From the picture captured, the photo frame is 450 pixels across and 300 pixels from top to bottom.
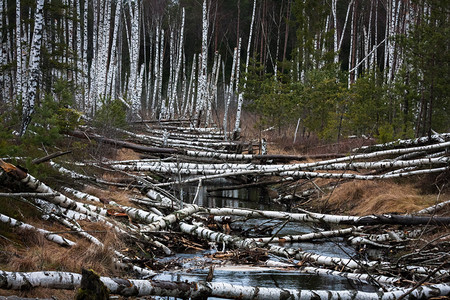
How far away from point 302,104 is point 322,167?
9.76m

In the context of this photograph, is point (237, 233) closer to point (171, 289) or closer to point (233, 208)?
point (233, 208)

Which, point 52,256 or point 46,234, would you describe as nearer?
point 52,256

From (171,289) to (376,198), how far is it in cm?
707

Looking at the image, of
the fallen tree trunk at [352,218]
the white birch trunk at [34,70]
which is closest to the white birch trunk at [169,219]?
the fallen tree trunk at [352,218]

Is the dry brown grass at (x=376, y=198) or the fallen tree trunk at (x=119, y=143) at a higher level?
the fallen tree trunk at (x=119, y=143)

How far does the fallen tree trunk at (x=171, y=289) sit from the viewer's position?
387cm

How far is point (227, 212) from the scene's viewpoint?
814 centimetres

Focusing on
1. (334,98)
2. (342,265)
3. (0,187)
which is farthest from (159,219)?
(334,98)

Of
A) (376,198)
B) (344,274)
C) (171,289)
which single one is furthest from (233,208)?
(171,289)

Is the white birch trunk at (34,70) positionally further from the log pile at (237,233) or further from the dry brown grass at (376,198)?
the dry brown grass at (376,198)

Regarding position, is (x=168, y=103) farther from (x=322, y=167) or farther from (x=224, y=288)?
(x=224, y=288)

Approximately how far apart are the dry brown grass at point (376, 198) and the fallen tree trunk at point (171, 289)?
468 centimetres

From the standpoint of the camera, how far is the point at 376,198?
33.6ft

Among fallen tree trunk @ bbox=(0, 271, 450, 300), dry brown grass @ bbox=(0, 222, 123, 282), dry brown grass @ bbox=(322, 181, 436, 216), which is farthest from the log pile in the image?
dry brown grass @ bbox=(322, 181, 436, 216)
